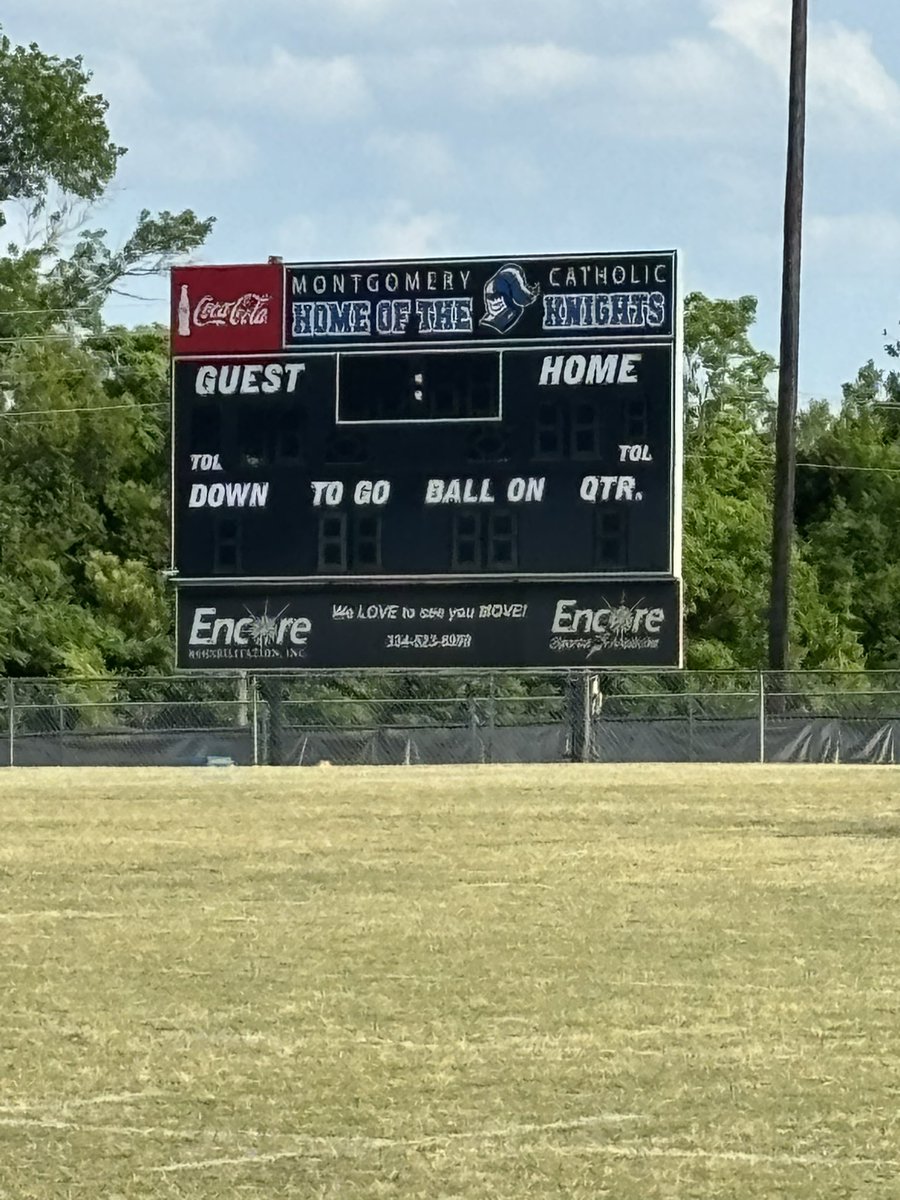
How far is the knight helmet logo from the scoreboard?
0.03 metres

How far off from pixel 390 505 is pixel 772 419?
3872 centimetres

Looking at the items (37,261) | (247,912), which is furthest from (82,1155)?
(37,261)

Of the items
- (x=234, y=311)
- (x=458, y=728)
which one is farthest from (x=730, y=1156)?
(x=458, y=728)

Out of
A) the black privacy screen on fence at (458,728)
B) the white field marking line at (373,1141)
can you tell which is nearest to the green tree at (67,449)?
the black privacy screen on fence at (458,728)

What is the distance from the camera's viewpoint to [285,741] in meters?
32.4

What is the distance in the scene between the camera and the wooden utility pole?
33469 millimetres

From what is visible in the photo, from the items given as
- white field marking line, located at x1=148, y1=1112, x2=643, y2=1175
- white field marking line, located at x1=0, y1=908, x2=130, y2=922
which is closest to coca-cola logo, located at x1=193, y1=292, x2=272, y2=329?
white field marking line, located at x1=0, y1=908, x2=130, y2=922

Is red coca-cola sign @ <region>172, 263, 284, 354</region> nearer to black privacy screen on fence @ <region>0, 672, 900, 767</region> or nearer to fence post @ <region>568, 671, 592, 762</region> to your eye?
black privacy screen on fence @ <region>0, 672, 900, 767</region>

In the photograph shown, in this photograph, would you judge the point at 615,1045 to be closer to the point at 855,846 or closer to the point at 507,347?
the point at 855,846

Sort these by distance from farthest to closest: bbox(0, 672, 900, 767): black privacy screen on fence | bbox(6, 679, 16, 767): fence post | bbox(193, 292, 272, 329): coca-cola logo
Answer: bbox(6, 679, 16, 767): fence post
bbox(0, 672, 900, 767): black privacy screen on fence
bbox(193, 292, 272, 329): coca-cola logo

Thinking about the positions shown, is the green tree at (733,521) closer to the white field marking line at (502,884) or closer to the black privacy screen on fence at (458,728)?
the black privacy screen on fence at (458,728)

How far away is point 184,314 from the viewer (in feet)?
94.2

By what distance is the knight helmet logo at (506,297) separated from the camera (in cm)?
2756

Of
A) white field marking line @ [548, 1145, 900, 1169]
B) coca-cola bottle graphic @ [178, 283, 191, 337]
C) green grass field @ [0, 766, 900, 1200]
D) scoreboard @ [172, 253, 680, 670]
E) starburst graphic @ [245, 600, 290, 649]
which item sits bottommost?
green grass field @ [0, 766, 900, 1200]
